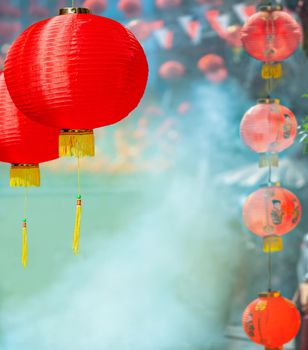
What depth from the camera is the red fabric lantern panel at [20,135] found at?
251 cm

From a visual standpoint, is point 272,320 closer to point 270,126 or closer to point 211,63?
point 270,126

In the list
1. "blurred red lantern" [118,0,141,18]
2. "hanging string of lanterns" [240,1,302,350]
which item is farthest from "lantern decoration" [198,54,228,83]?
"hanging string of lanterns" [240,1,302,350]

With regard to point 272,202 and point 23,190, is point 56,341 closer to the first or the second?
point 23,190

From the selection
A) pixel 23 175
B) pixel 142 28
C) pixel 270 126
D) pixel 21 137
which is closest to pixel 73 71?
pixel 21 137

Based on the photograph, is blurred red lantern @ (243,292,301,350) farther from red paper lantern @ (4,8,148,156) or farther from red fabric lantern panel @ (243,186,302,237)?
red paper lantern @ (4,8,148,156)

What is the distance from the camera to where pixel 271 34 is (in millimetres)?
3867

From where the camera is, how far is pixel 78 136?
7.68 feet

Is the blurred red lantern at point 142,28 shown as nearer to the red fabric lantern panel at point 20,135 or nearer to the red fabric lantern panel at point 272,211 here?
the red fabric lantern panel at point 272,211

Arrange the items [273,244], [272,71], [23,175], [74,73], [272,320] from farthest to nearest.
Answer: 1. [273,244]
2. [272,71]
3. [272,320]
4. [23,175]
5. [74,73]

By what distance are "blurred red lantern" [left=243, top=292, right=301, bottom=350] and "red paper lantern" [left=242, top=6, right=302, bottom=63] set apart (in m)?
1.11

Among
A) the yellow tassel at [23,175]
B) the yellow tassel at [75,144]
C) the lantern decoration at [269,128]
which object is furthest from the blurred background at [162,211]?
the yellow tassel at [75,144]

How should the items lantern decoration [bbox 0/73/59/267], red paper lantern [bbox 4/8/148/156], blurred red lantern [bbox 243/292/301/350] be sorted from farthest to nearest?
blurred red lantern [bbox 243/292/301/350] < lantern decoration [bbox 0/73/59/267] < red paper lantern [bbox 4/8/148/156]

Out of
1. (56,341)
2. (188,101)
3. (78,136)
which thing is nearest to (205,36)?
(188,101)

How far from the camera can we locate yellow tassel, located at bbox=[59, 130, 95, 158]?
2334mm
